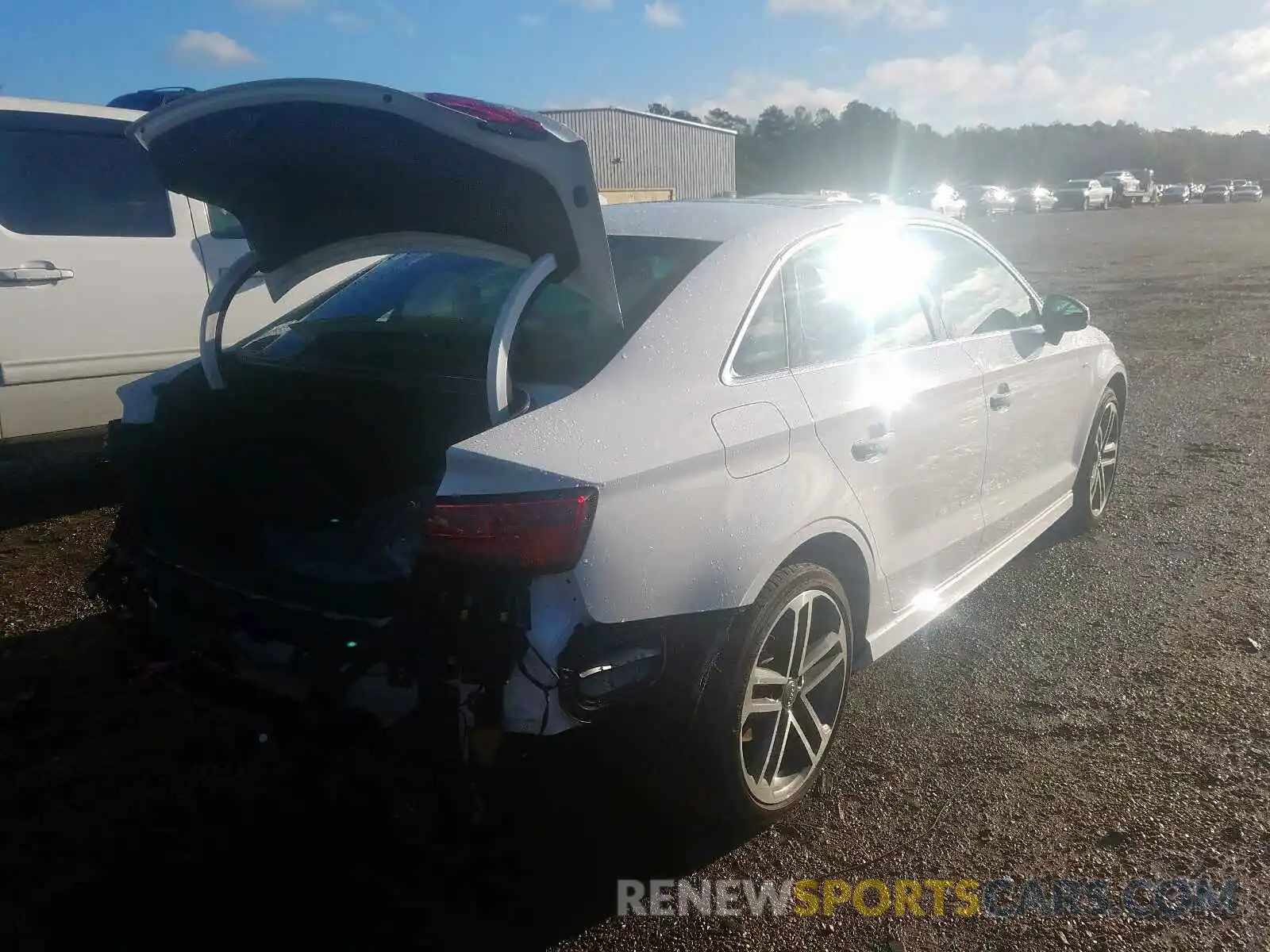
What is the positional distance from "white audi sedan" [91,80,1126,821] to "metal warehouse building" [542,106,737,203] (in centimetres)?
3204

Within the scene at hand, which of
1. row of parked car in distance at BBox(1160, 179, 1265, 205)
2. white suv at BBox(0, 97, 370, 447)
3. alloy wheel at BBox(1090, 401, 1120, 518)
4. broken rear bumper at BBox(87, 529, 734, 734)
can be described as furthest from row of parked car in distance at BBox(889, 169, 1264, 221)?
broken rear bumper at BBox(87, 529, 734, 734)

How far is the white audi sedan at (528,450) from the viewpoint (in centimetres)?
219

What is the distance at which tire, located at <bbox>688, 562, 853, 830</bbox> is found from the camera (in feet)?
8.22

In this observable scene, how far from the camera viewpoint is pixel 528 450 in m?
2.20

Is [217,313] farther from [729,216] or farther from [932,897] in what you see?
[932,897]

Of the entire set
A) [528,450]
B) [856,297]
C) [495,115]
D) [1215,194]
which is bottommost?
[1215,194]

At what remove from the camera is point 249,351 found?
327 centimetres

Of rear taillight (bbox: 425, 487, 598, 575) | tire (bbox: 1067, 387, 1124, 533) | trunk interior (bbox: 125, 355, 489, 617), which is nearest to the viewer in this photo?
rear taillight (bbox: 425, 487, 598, 575)

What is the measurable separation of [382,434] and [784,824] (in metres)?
1.57

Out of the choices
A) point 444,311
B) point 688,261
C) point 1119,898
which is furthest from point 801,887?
point 444,311

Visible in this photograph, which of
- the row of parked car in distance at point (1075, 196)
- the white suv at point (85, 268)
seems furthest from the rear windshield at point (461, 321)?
the row of parked car in distance at point (1075, 196)

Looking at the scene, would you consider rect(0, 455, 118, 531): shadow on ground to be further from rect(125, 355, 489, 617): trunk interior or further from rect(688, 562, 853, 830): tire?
rect(688, 562, 853, 830): tire

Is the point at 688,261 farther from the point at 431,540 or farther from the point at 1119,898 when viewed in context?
the point at 1119,898

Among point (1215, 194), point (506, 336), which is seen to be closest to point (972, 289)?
point (506, 336)
